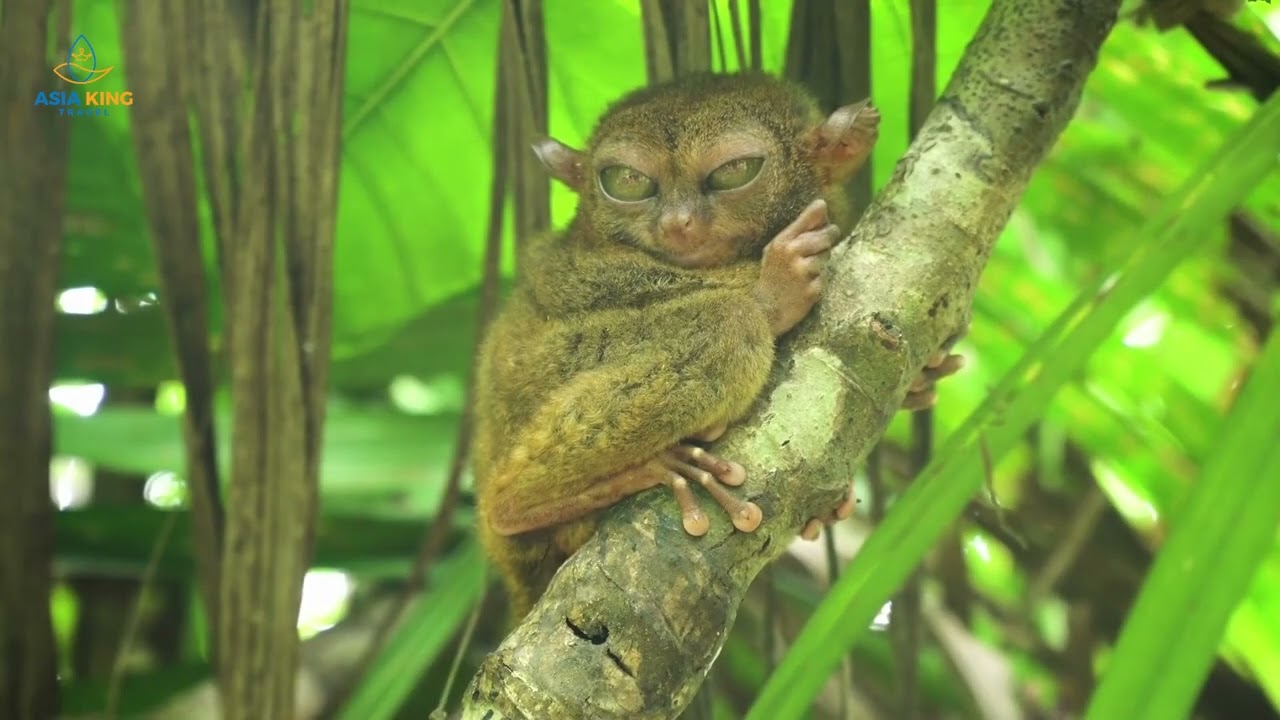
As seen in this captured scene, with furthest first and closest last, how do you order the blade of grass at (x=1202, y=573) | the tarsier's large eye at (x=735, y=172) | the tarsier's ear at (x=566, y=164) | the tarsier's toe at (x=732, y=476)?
the tarsier's ear at (x=566, y=164) → the tarsier's large eye at (x=735, y=172) → the tarsier's toe at (x=732, y=476) → the blade of grass at (x=1202, y=573)

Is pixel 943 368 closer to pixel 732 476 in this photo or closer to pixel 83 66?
pixel 732 476

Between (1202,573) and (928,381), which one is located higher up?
(1202,573)

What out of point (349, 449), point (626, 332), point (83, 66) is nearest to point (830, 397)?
point (626, 332)

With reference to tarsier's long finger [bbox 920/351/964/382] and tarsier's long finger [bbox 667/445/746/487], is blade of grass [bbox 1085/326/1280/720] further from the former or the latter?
tarsier's long finger [bbox 920/351/964/382]

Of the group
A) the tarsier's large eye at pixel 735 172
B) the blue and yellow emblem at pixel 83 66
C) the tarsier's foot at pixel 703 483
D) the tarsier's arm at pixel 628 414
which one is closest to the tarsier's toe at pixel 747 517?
the tarsier's foot at pixel 703 483

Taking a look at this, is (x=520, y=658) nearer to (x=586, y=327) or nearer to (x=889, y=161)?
(x=586, y=327)

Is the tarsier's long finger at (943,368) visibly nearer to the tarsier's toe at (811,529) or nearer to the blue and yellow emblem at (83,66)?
the tarsier's toe at (811,529)

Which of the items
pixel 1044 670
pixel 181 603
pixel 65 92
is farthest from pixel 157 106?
pixel 1044 670
